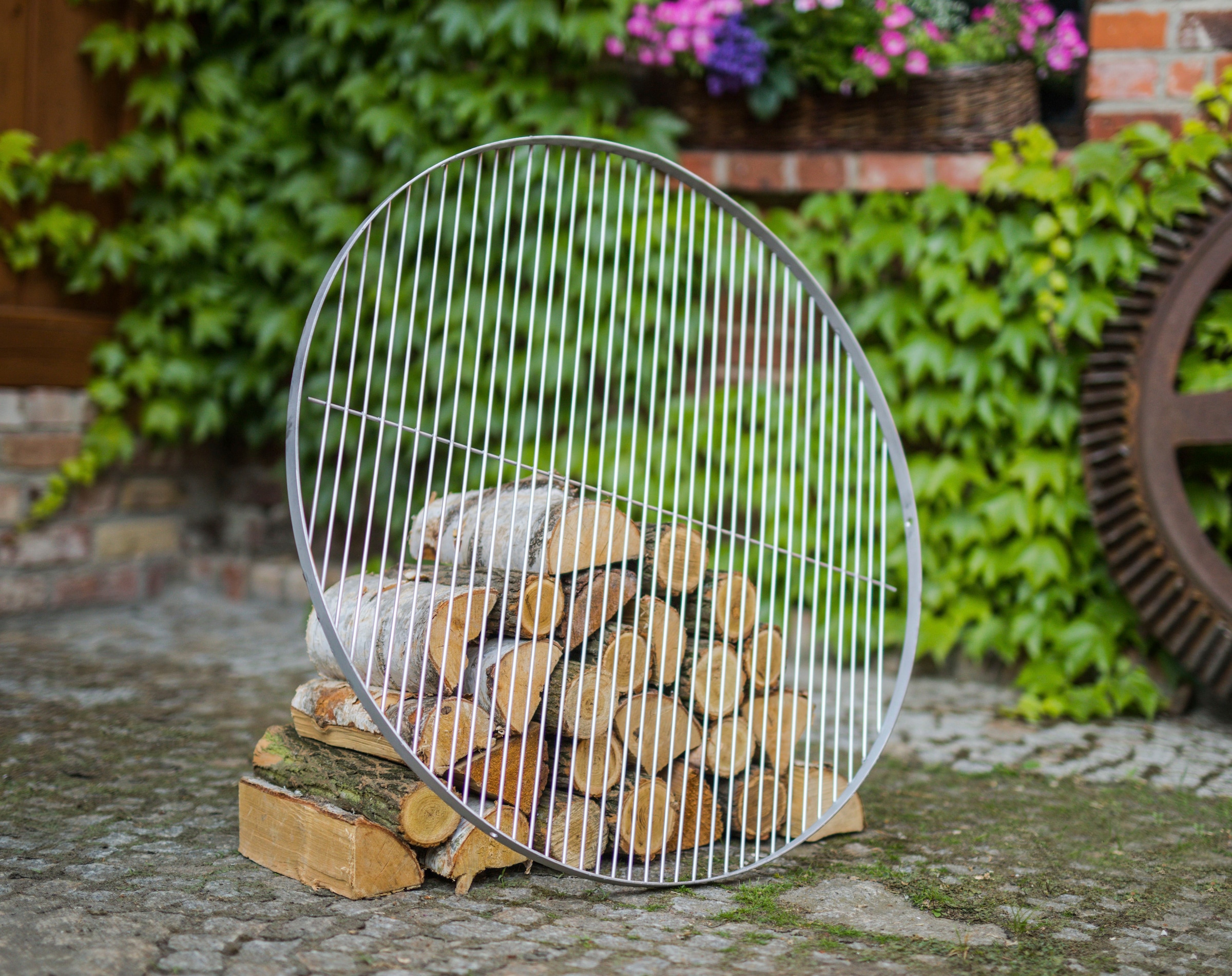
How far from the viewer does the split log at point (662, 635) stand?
75.4 inches

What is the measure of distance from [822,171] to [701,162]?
0.38m

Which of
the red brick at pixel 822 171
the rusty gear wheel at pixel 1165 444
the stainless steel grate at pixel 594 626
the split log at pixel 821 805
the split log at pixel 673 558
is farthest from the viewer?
the red brick at pixel 822 171

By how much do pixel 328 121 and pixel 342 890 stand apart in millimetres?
2862

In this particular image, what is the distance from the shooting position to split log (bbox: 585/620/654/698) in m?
1.85

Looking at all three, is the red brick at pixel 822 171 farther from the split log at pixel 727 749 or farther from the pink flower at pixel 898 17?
the split log at pixel 727 749

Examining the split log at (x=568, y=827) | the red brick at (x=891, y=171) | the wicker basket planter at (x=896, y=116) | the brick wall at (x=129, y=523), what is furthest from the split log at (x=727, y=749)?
the brick wall at (x=129, y=523)

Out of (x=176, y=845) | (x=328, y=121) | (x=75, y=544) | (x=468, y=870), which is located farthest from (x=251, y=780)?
(x=328, y=121)

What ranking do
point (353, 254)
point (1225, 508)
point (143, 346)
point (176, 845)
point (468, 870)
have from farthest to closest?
point (143, 346), point (353, 254), point (1225, 508), point (176, 845), point (468, 870)

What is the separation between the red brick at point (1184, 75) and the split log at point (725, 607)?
6.79 feet

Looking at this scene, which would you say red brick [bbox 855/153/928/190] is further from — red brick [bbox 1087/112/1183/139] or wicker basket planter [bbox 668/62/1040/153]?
red brick [bbox 1087/112/1183/139]

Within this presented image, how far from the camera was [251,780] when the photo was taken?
1932mm

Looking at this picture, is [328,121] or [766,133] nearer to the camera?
[766,133]

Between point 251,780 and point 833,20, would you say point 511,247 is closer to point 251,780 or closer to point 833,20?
point 833,20

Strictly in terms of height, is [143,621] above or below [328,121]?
below
